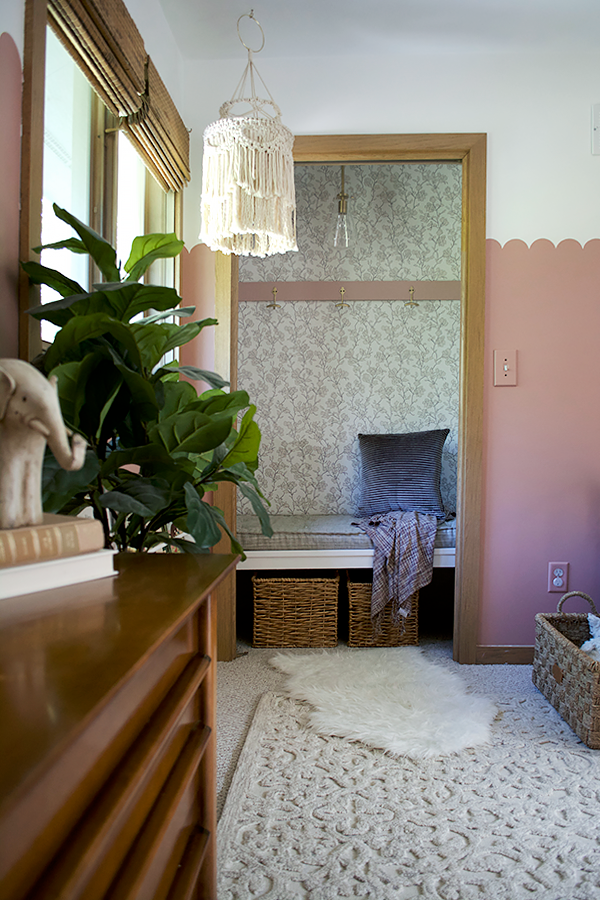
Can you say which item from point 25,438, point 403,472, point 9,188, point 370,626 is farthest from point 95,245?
point 403,472

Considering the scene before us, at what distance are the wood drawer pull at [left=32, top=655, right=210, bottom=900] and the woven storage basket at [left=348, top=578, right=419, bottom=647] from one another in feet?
7.39

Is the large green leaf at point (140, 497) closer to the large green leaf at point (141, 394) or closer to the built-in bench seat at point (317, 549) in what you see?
the large green leaf at point (141, 394)

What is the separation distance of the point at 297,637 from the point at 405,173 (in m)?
2.97

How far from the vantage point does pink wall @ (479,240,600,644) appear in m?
2.72

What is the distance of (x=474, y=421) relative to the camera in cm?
270

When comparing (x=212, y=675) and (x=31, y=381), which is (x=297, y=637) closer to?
(x=212, y=675)

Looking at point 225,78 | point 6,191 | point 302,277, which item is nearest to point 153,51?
point 225,78

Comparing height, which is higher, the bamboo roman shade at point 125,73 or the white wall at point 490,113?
the white wall at point 490,113

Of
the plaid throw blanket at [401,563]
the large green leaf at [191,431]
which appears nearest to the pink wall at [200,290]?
the plaid throw blanket at [401,563]

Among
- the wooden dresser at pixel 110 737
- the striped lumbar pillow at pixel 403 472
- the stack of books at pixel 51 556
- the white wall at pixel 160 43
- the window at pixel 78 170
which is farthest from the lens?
the striped lumbar pillow at pixel 403 472

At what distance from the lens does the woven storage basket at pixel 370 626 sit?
290 cm

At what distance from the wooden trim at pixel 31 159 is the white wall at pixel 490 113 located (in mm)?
1445

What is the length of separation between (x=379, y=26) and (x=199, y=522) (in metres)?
2.47

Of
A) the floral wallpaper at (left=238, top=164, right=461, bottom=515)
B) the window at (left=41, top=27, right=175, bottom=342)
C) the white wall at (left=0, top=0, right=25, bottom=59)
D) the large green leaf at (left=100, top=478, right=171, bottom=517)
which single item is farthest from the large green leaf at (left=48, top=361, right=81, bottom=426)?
the floral wallpaper at (left=238, top=164, right=461, bottom=515)
